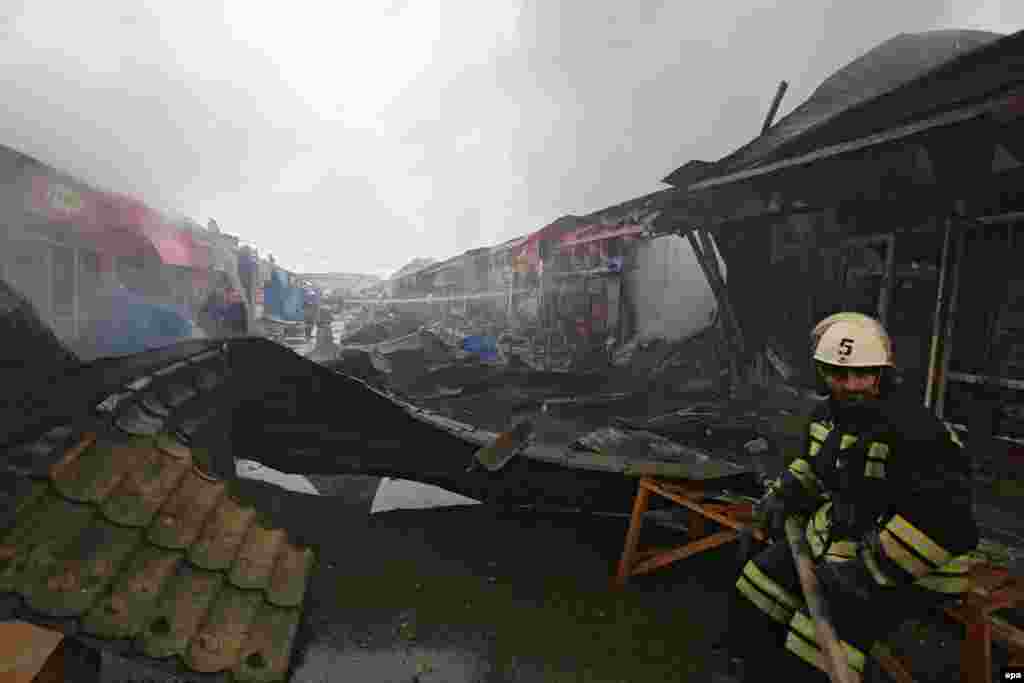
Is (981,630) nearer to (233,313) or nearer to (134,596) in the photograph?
(134,596)

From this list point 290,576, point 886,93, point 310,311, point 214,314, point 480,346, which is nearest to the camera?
point 290,576

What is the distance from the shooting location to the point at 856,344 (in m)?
1.95

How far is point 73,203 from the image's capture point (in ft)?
30.6

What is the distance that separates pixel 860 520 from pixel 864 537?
0.15 metres

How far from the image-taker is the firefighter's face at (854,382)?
77.9 inches

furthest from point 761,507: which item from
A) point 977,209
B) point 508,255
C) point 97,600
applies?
point 508,255

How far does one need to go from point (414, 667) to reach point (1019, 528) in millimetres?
5060

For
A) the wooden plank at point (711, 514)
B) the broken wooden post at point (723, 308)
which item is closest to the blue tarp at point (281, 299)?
the broken wooden post at point (723, 308)

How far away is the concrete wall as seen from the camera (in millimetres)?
11486

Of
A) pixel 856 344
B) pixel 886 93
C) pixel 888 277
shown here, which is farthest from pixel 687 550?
pixel 888 277

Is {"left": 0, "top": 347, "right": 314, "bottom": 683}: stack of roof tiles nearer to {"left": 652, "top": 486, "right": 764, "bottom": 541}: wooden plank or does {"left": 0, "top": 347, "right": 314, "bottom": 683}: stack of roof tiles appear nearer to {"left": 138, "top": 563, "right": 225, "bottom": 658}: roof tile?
{"left": 138, "top": 563, "right": 225, "bottom": 658}: roof tile

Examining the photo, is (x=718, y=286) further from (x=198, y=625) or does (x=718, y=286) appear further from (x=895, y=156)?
(x=198, y=625)

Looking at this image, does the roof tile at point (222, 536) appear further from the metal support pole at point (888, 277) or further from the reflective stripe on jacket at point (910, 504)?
the metal support pole at point (888, 277)

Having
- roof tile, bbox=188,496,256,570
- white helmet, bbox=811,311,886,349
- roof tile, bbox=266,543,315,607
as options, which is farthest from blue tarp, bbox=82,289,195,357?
white helmet, bbox=811,311,886,349
